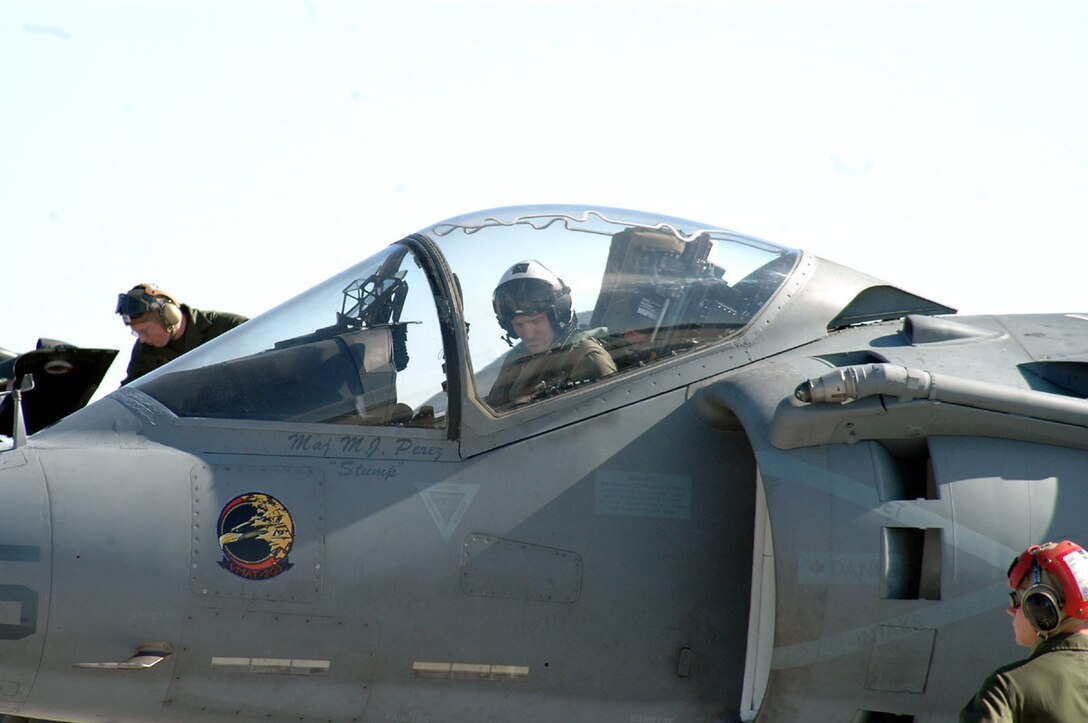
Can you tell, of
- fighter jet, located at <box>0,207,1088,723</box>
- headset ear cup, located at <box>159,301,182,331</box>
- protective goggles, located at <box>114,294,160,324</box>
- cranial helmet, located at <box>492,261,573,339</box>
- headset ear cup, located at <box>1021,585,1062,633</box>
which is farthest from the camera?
headset ear cup, located at <box>159,301,182,331</box>

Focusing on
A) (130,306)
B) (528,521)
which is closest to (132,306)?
(130,306)

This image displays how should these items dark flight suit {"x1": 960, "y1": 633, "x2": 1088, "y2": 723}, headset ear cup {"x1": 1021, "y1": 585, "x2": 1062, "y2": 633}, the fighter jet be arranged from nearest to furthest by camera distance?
dark flight suit {"x1": 960, "y1": 633, "x2": 1088, "y2": 723}
headset ear cup {"x1": 1021, "y1": 585, "x2": 1062, "y2": 633}
the fighter jet

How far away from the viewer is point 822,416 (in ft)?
15.4

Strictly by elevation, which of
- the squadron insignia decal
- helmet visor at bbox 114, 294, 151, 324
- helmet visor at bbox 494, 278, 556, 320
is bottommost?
the squadron insignia decal

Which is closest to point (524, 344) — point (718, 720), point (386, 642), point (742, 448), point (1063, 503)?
point (742, 448)

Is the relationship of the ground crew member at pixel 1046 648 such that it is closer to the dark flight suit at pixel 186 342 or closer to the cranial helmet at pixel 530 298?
the cranial helmet at pixel 530 298

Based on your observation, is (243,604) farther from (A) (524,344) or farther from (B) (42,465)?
(A) (524,344)

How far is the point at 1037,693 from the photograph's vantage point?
354 cm

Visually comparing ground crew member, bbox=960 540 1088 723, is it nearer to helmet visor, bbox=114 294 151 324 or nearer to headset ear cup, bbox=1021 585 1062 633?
headset ear cup, bbox=1021 585 1062 633

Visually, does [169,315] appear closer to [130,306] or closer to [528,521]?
[130,306]

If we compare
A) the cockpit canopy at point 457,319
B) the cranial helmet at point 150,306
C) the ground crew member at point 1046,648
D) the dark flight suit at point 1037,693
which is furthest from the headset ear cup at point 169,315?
the dark flight suit at point 1037,693

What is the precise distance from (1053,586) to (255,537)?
8.96ft

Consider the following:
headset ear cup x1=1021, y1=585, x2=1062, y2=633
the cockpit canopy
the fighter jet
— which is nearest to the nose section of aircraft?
the fighter jet

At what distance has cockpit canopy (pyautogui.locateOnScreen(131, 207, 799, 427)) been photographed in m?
5.05
